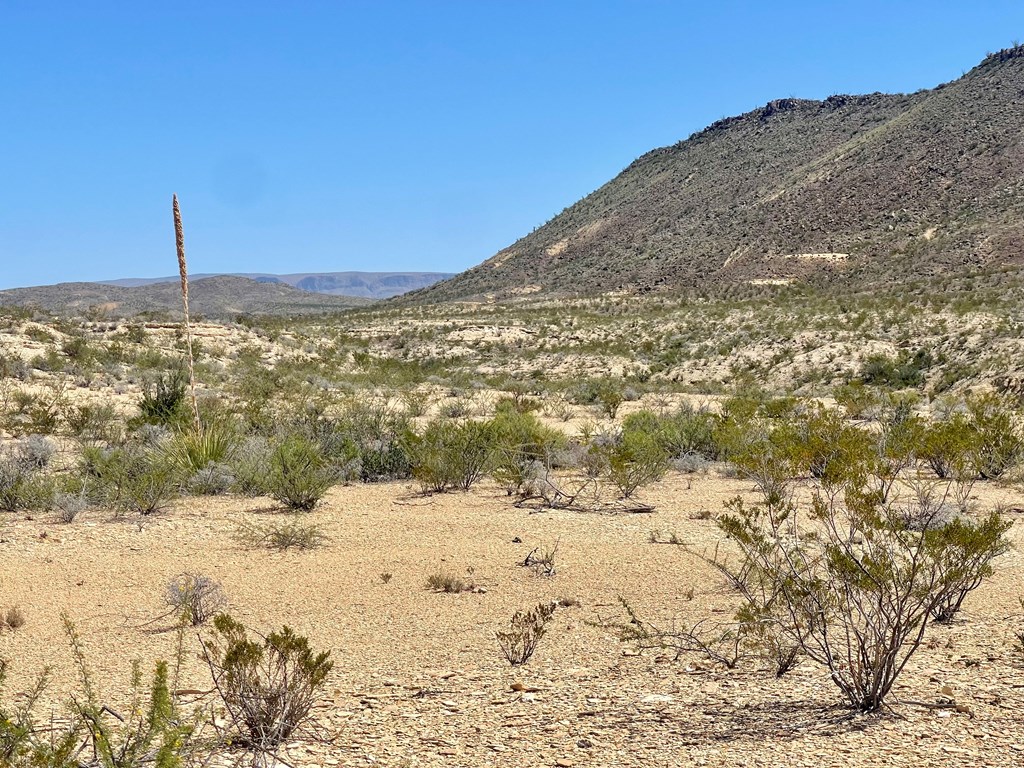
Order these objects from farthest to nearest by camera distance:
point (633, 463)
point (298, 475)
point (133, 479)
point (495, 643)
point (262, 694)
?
1. point (633, 463)
2. point (133, 479)
3. point (298, 475)
4. point (495, 643)
5. point (262, 694)

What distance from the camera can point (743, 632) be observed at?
5613mm

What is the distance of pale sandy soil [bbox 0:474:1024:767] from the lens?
434cm

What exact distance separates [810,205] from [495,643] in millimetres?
69128

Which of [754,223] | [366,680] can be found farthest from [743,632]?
[754,223]

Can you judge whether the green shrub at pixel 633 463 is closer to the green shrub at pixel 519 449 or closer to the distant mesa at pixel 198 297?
the green shrub at pixel 519 449

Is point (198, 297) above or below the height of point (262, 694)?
above

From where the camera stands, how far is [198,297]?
154375 millimetres

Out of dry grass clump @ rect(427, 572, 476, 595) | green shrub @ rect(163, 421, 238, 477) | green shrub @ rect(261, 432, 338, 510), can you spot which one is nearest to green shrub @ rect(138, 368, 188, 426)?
green shrub @ rect(163, 421, 238, 477)

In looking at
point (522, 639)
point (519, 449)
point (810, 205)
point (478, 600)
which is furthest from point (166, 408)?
point (810, 205)

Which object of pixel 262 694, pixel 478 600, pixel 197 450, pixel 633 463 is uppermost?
pixel 197 450

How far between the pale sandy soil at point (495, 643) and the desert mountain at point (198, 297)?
105 meters

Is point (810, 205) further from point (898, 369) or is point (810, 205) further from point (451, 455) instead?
point (451, 455)

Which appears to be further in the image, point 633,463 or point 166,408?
point 166,408

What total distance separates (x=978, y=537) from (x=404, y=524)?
641cm
